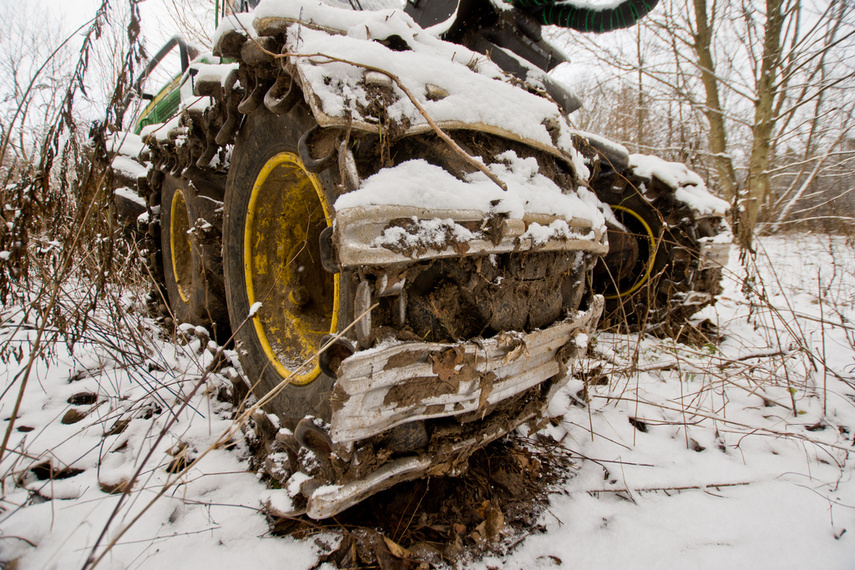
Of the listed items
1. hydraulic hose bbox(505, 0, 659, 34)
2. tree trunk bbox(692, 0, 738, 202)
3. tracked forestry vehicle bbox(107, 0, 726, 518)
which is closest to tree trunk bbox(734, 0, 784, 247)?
tree trunk bbox(692, 0, 738, 202)

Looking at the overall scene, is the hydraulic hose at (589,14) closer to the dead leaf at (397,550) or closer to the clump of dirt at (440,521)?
the clump of dirt at (440,521)

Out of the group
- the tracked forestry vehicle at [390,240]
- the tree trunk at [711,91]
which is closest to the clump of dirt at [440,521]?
the tracked forestry vehicle at [390,240]

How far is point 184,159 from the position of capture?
78.4 inches

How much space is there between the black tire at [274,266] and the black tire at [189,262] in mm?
314

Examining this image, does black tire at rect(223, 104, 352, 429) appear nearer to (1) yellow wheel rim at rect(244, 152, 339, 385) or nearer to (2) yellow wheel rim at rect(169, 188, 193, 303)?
(1) yellow wheel rim at rect(244, 152, 339, 385)

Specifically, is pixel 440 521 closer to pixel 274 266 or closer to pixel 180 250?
pixel 274 266

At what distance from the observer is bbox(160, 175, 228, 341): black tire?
6.09 ft

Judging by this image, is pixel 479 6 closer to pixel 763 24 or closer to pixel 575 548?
pixel 575 548

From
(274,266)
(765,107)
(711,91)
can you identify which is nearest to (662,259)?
(274,266)

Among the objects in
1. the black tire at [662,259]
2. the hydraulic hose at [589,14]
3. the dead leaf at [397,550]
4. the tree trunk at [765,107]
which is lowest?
the dead leaf at [397,550]

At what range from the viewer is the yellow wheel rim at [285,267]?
1443 mm

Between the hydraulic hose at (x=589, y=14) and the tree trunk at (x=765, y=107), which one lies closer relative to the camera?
the hydraulic hose at (x=589, y=14)

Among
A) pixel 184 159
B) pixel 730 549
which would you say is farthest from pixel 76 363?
pixel 730 549

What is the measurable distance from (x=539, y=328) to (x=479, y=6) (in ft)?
4.71
